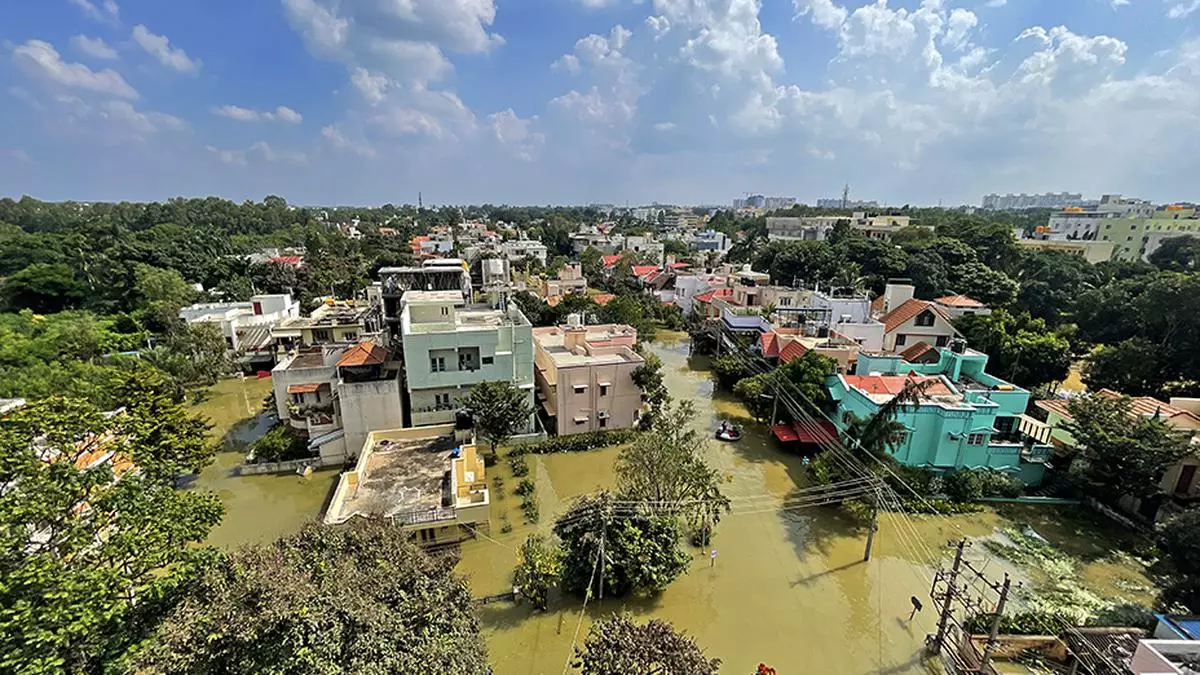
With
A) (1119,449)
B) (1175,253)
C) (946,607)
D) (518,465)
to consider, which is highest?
(1175,253)

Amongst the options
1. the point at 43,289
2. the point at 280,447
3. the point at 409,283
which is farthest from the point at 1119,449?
the point at 43,289

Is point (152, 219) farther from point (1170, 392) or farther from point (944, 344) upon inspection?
point (1170, 392)

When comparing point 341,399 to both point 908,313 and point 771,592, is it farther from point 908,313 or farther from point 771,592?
point 908,313

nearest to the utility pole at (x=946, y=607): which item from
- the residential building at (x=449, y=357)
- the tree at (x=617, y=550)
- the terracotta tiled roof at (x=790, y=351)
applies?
the tree at (x=617, y=550)

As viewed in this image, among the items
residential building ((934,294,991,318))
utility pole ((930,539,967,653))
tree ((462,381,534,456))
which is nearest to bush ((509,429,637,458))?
tree ((462,381,534,456))

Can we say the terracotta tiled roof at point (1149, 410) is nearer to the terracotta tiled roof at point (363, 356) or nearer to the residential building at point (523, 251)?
the terracotta tiled roof at point (363, 356)

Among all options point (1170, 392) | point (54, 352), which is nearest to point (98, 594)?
point (54, 352)

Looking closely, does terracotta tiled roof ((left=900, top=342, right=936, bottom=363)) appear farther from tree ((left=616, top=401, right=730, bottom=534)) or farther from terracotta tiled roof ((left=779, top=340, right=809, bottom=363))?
tree ((left=616, top=401, right=730, bottom=534))
